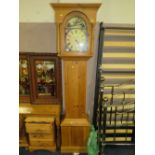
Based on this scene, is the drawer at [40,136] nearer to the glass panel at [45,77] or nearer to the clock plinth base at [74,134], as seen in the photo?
the clock plinth base at [74,134]

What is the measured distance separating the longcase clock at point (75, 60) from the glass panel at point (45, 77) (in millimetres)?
319

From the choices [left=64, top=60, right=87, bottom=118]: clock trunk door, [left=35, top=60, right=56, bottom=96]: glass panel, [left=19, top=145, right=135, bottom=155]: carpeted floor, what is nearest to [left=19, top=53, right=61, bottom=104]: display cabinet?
[left=35, top=60, right=56, bottom=96]: glass panel

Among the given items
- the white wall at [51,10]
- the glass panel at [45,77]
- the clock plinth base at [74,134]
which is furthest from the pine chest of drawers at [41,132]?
the white wall at [51,10]

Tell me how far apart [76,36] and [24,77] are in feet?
3.28

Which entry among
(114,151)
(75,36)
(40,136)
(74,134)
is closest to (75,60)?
(75,36)

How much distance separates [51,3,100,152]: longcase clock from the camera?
3.41 meters

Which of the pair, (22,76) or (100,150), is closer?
(100,150)

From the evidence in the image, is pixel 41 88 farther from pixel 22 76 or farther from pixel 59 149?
pixel 59 149

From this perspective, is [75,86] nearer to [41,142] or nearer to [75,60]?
[75,60]

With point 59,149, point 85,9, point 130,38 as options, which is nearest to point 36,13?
point 85,9

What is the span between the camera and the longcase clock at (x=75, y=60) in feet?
11.2
